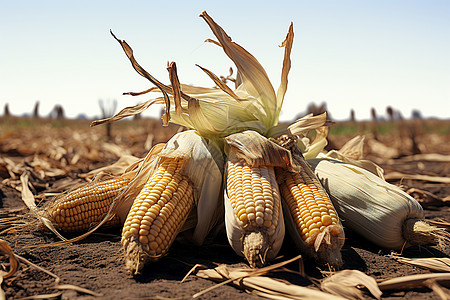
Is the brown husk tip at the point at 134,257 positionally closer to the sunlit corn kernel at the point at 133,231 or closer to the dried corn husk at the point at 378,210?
the sunlit corn kernel at the point at 133,231

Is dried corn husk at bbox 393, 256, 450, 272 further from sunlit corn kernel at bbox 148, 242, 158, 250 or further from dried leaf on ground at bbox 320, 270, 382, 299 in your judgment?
sunlit corn kernel at bbox 148, 242, 158, 250

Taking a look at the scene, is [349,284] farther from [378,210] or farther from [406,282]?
[378,210]

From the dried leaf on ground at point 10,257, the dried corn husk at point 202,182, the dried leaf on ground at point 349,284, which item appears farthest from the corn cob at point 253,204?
the dried leaf on ground at point 10,257

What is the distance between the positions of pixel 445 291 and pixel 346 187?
3.22 ft

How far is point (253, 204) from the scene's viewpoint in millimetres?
2279

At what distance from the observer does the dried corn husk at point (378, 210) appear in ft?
8.80

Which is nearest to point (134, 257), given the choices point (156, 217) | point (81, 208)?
point (156, 217)

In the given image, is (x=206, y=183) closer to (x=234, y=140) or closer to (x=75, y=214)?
(x=234, y=140)

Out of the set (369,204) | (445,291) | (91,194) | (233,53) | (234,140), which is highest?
(233,53)

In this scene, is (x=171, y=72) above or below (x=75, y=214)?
above

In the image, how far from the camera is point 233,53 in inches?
127

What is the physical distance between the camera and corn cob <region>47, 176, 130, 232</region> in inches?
115

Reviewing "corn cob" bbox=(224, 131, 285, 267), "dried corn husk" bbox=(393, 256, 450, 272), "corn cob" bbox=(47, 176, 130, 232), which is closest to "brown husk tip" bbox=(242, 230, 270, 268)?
"corn cob" bbox=(224, 131, 285, 267)

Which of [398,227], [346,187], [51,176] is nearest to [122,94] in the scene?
[346,187]
